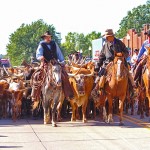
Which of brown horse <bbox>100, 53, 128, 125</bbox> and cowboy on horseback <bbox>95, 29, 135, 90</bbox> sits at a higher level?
cowboy on horseback <bbox>95, 29, 135, 90</bbox>

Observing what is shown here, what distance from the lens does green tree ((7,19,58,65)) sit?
9706 centimetres

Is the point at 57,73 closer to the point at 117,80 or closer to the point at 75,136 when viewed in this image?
the point at 117,80

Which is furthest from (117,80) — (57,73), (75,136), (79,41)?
(79,41)

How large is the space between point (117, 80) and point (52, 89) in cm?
199

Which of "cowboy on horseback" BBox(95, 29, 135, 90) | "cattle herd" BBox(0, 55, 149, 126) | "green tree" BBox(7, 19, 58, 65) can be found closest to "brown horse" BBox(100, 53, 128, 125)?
"cowboy on horseback" BBox(95, 29, 135, 90)

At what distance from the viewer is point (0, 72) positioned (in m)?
16.9

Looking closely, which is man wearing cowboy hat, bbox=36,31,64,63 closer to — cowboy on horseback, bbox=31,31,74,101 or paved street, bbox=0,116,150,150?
cowboy on horseback, bbox=31,31,74,101

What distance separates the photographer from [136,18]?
10375cm

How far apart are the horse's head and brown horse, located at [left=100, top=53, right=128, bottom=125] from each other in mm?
1563

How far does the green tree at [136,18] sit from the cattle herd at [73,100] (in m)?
87.1

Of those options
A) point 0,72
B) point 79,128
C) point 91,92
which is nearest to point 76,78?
point 91,92

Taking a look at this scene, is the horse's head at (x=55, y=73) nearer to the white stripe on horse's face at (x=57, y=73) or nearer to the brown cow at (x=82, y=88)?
the white stripe on horse's face at (x=57, y=73)

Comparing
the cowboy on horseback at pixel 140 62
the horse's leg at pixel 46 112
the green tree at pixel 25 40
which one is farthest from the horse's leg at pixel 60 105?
the green tree at pixel 25 40

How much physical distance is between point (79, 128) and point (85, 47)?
9961 centimetres
